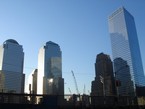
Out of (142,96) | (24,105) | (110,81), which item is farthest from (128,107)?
(110,81)

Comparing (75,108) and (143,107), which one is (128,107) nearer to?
(143,107)

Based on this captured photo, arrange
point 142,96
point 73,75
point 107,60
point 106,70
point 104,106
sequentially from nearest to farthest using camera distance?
point 104,106
point 142,96
point 73,75
point 106,70
point 107,60

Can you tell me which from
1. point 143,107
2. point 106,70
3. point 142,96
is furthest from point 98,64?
point 143,107

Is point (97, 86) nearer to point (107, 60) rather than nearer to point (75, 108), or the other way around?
point (107, 60)

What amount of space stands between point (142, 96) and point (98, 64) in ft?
302

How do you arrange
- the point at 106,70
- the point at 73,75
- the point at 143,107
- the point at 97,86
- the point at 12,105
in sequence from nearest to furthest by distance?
the point at 12,105
the point at 143,107
the point at 73,75
the point at 106,70
the point at 97,86

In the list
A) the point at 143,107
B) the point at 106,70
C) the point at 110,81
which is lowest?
the point at 143,107

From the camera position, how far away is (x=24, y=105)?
2250 inches

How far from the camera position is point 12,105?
55.8 m

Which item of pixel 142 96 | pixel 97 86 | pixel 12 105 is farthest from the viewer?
pixel 97 86

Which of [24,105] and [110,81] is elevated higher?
[110,81]

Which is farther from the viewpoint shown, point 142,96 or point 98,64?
point 98,64

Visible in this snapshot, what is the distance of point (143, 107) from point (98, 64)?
122039 mm

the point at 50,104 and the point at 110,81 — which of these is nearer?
the point at 50,104
